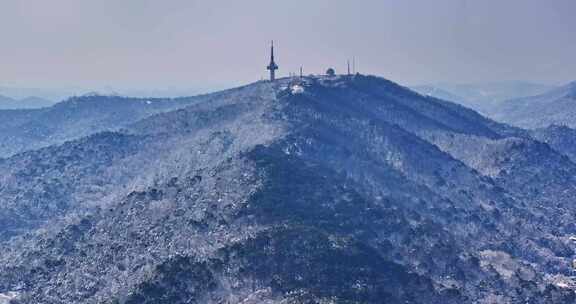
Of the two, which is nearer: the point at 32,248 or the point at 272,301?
the point at 272,301

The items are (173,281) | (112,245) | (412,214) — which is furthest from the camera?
(412,214)

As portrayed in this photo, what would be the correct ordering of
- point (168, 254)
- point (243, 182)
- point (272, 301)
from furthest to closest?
1. point (243, 182)
2. point (168, 254)
3. point (272, 301)

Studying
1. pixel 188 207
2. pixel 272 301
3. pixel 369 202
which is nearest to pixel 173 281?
pixel 272 301

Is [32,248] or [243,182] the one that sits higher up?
[243,182]

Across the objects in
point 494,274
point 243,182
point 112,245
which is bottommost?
point 494,274

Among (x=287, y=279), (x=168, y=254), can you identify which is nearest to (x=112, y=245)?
(x=168, y=254)

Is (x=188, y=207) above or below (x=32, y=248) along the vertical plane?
above

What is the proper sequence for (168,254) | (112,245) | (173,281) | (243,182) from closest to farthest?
(173,281) → (168,254) → (112,245) → (243,182)

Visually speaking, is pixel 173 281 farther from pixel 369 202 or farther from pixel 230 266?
pixel 369 202

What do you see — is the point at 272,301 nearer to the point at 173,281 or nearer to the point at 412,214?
the point at 173,281
